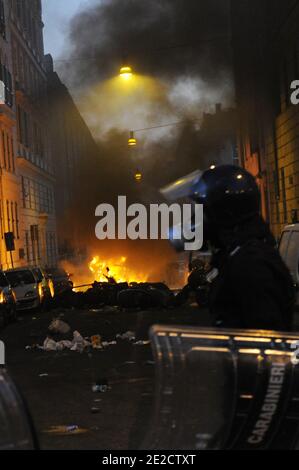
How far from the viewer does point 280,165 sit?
2548cm

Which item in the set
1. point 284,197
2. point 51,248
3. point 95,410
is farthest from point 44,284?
point 51,248

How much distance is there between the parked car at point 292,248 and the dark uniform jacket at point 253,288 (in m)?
8.00

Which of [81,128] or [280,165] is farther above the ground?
[81,128]

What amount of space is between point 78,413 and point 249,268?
472cm

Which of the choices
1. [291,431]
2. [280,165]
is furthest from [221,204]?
[280,165]

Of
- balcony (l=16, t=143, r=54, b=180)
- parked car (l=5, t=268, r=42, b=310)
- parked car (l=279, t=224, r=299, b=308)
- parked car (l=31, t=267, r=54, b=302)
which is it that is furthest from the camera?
balcony (l=16, t=143, r=54, b=180)

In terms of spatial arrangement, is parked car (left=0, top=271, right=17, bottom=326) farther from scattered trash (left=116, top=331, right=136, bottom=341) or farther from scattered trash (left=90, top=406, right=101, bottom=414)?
scattered trash (left=90, top=406, right=101, bottom=414)

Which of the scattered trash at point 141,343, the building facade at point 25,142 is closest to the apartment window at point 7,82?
the building facade at point 25,142

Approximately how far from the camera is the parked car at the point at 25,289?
2098 centimetres

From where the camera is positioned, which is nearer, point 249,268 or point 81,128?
point 249,268

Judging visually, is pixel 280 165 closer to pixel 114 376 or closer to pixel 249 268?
pixel 114 376

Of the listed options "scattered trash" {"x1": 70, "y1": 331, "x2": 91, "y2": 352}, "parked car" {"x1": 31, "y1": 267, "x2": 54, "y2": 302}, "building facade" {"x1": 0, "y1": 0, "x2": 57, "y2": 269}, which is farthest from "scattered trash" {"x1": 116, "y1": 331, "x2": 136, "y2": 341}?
"building facade" {"x1": 0, "y1": 0, "x2": 57, "y2": 269}

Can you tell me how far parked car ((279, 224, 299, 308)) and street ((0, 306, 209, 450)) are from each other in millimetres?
2359

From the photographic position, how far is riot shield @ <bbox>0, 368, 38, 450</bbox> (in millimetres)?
2031
